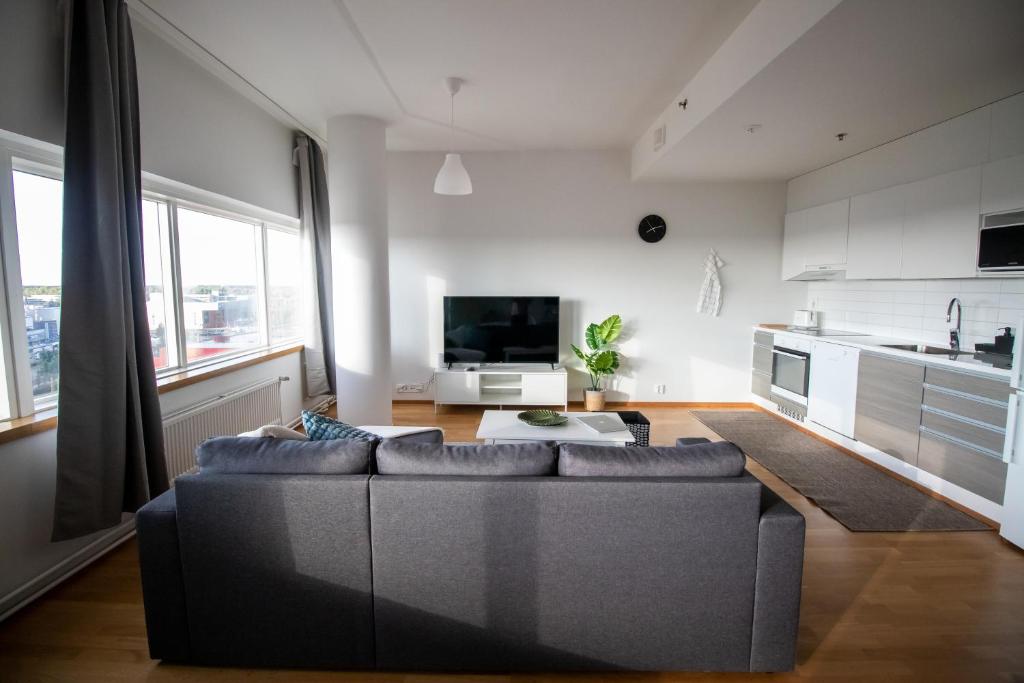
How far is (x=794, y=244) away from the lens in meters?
4.96

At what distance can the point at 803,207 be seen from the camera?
4879mm

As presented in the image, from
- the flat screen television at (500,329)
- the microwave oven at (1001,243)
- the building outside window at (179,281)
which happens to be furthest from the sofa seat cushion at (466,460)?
the flat screen television at (500,329)

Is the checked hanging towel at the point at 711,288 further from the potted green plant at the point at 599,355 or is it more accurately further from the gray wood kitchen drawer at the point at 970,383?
the gray wood kitchen drawer at the point at 970,383

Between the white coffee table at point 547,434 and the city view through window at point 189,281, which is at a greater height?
the city view through window at point 189,281

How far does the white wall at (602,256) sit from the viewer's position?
16.9 ft

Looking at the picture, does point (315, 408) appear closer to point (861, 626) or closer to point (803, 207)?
point (861, 626)

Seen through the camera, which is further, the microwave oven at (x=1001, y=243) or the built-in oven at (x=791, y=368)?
the built-in oven at (x=791, y=368)

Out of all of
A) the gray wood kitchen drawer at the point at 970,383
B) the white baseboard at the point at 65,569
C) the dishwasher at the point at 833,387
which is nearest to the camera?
the white baseboard at the point at 65,569

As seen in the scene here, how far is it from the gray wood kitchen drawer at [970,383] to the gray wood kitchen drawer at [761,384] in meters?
1.88

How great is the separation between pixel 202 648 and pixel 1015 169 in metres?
4.76

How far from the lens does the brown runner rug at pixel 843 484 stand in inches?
110

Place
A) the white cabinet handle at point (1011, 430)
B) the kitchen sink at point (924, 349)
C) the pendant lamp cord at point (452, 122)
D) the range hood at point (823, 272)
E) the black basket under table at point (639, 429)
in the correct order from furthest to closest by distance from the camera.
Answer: the range hood at point (823, 272) → the pendant lamp cord at point (452, 122) → the kitchen sink at point (924, 349) → the black basket under table at point (639, 429) → the white cabinet handle at point (1011, 430)

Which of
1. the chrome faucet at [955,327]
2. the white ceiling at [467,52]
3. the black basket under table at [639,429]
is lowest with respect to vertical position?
the black basket under table at [639,429]

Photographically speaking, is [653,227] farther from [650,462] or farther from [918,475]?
[650,462]
